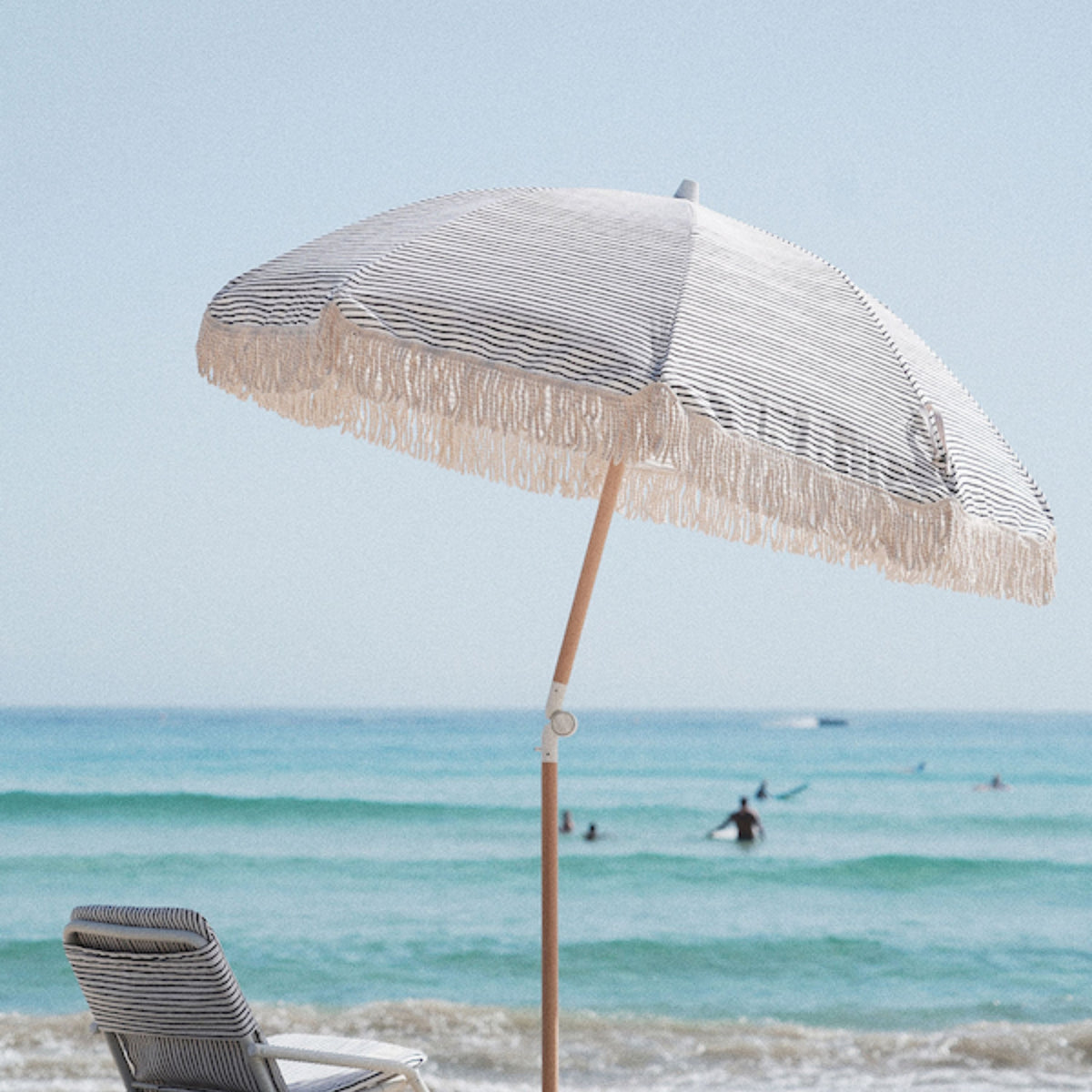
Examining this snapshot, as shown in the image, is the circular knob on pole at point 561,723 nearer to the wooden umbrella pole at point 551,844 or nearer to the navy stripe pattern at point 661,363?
the wooden umbrella pole at point 551,844

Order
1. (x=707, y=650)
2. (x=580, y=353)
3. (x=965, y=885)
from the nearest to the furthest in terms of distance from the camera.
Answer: (x=580, y=353)
(x=965, y=885)
(x=707, y=650)

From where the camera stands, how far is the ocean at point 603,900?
22.6 ft

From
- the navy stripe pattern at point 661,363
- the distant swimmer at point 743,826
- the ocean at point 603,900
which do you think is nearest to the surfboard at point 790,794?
the ocean at point 603,900

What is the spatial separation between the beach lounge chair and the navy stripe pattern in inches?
38.0

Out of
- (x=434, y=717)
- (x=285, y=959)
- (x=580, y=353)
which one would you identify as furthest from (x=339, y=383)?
(x=434, y=717)

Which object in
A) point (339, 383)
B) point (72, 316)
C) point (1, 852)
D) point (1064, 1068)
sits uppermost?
point (72, 316)

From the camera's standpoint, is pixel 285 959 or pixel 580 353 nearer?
pixel 580 353

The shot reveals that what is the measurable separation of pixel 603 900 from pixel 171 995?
1315cm

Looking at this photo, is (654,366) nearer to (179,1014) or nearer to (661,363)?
(661,363)

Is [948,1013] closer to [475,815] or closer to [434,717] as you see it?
[475,815]

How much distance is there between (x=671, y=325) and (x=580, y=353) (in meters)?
0.15

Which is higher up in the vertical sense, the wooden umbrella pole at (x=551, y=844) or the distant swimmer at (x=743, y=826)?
the wooden umbrella pole at (x=551, y=844)

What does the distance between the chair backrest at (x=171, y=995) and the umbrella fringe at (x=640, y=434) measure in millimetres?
947

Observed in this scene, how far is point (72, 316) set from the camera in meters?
28.1
